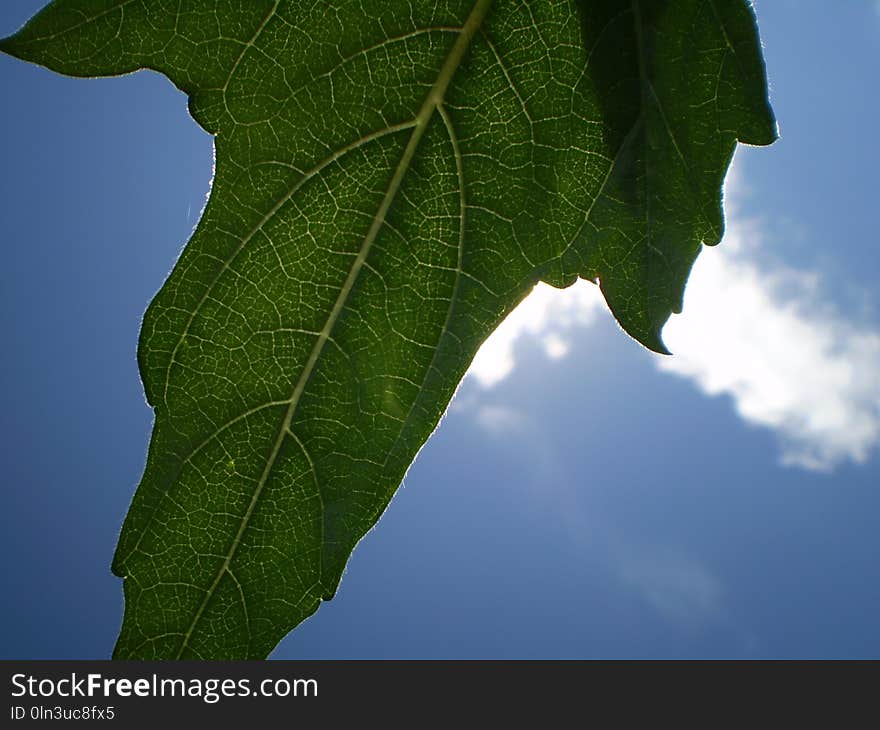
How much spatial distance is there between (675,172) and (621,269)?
0.22 meters

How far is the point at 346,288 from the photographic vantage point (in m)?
1.57

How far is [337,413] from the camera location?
157 centimetres

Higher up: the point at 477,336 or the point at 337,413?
the point at 477,336

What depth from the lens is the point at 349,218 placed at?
1554mm

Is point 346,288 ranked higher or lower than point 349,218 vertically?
lower

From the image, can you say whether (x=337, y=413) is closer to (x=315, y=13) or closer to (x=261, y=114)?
(x=261, y=114)

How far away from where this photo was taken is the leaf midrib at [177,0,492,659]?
1.52 m

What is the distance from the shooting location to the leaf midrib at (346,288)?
1.52 metres

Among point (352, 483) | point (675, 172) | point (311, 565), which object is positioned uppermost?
point (675, 172)

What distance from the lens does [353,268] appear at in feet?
5.16

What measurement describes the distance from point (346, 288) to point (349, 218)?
0.14 m

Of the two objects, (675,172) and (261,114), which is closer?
(261,114)

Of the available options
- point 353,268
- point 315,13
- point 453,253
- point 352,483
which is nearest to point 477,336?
point 453,253

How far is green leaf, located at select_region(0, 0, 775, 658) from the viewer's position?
4.91 feet
